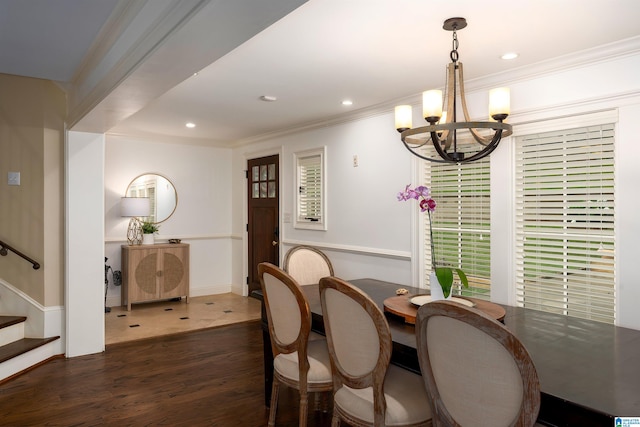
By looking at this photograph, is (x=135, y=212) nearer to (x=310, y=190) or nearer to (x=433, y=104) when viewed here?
(x=310, y=190)

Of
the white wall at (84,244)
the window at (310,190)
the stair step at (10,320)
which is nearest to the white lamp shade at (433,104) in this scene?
the window at (310,190)

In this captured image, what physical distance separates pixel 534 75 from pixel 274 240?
3.63m

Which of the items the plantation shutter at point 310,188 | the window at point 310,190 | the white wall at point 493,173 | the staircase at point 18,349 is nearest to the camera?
the white wall at point 493,173

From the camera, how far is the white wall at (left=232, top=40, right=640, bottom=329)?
255cm

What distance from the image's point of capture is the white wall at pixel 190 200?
5.61 meters

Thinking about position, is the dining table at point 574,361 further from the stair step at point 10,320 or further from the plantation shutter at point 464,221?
the stair step at point 10,320

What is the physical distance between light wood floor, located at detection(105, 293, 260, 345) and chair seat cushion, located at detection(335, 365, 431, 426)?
3.03 metres

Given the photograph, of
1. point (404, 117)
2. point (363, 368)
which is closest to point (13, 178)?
point (404, 117)

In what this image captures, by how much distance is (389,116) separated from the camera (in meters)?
3.98

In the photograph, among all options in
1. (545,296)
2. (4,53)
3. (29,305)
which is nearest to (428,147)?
(545,296)

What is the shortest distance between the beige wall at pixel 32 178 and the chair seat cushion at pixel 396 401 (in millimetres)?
3107

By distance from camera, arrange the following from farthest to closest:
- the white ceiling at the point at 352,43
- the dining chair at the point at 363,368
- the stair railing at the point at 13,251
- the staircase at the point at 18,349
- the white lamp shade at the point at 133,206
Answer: the white lamp shade at the point at 133,206
the stair railing at the point at 13,251
the staircase at the point at 18,349
the white ceiling at the point at 352,43
the dining chair at the point at 363,368

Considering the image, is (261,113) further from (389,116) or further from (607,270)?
(607,270)

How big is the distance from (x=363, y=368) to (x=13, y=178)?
3.54 m
